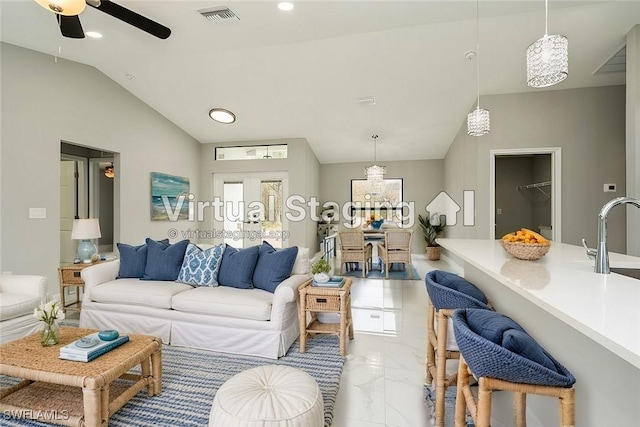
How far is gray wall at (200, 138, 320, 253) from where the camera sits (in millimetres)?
6215

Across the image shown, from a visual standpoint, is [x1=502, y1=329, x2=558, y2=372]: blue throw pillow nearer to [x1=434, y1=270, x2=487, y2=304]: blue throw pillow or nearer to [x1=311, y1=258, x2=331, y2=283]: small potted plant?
[x1=434, y1=270, x2=487, y2=304]: blue throw pillow

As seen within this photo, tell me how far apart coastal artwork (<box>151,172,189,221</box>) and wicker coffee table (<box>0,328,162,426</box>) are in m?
3.63

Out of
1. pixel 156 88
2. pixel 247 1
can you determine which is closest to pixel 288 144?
pixel 156 88

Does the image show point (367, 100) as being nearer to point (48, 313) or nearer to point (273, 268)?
point (273, 268)

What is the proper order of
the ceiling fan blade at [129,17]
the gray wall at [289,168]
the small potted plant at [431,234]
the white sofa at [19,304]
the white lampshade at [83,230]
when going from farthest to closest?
the small potted plant at [431,234] → the gray wall at [289,168] → the white lampshade at [83,230] → the white sofa at [19,304] → the ceiling fan blade at [129,17]

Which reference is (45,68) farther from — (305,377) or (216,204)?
(305,377)

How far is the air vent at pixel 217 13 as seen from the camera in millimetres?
2867

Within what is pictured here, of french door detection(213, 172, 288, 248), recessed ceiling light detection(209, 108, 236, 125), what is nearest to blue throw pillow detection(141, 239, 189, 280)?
recessed ceiling light detection(209, 108, 236, 125)

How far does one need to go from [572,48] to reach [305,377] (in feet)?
14.9

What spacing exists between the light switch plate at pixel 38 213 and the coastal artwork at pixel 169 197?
5.42ft

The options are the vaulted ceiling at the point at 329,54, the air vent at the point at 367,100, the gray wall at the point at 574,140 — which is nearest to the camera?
the vaulted ceiling at the point at 329,54

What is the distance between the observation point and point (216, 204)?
666 centimetres

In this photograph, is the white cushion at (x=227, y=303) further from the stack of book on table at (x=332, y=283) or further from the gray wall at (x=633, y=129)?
the gray wall at (x=633, y=129)

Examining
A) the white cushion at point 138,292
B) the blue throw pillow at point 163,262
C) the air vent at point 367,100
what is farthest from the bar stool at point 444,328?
the air vent at point 367,100
